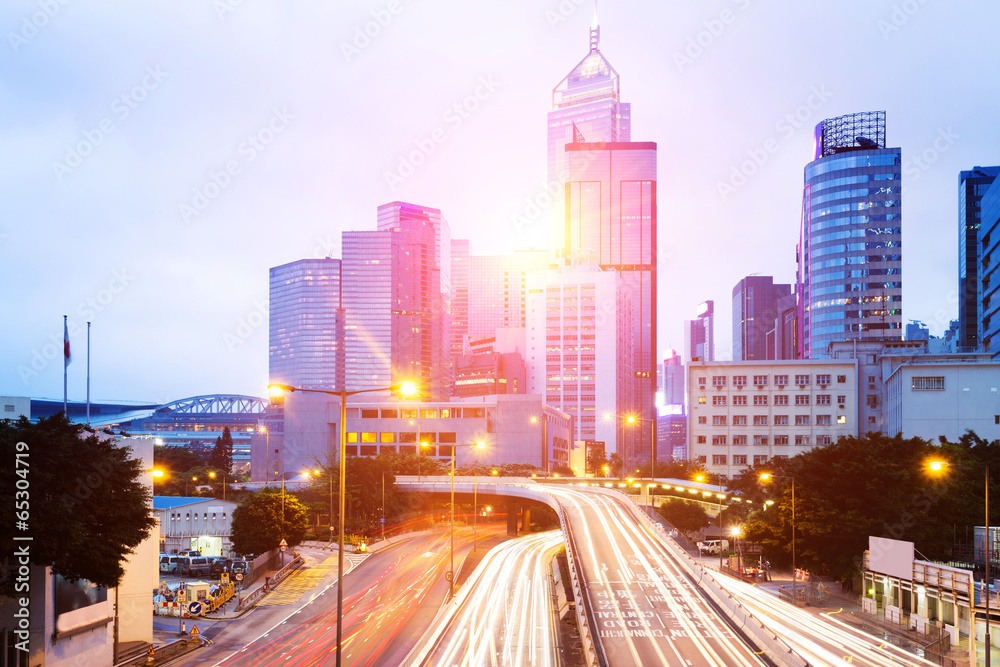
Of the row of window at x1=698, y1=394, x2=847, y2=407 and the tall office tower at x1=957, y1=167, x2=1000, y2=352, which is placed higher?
the tall office tower at x1=957, y1=167, x2=1000, y2=352

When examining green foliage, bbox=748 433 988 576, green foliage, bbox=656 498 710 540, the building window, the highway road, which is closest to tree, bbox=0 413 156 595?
the highway road

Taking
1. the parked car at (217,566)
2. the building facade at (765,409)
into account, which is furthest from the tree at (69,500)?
the building facade at (765,409)

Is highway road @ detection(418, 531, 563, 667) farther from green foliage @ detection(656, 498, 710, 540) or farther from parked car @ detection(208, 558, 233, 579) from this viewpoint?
green foliage @ detection(656, 498, 710, 540)

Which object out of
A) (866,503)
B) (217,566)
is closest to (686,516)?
(866,503)

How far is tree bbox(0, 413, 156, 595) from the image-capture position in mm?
30750

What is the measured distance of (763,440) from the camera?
115 meters

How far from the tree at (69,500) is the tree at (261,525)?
1128 inches

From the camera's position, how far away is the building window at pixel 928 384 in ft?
316

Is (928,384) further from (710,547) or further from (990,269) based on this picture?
(710,547)

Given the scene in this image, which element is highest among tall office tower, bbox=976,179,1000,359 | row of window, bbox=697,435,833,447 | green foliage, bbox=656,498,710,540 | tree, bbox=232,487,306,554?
tall office tower, bbox=976,179,1000,359

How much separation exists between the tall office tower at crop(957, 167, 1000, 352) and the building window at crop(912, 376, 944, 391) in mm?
72384

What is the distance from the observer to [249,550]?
65.7 meters

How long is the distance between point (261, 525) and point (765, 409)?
78.8m

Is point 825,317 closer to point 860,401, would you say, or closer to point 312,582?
point 860,401
